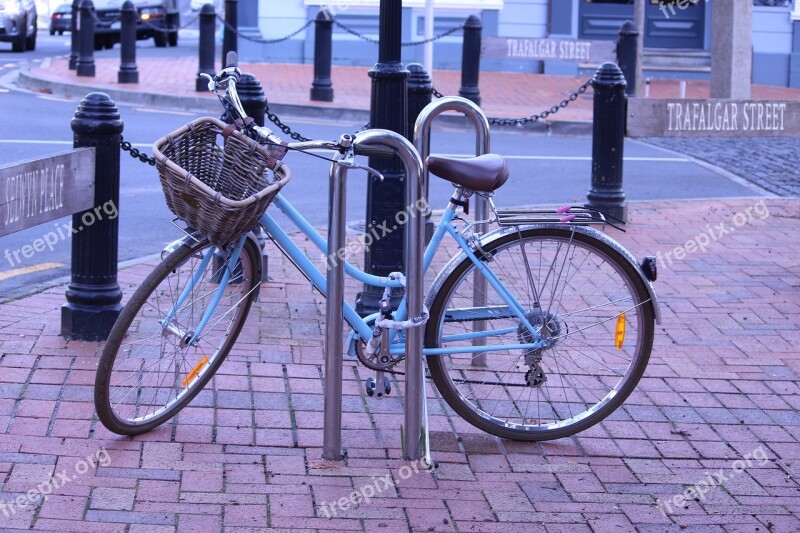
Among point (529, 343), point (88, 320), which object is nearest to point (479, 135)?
point (529, 343)

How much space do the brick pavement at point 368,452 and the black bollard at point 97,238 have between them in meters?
0.13

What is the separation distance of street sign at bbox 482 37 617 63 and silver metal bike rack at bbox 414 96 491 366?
1097cm

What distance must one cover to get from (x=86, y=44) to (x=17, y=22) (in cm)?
569

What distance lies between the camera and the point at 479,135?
5230mm

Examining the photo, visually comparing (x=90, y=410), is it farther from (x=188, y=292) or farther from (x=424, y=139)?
(x=424, y=139)

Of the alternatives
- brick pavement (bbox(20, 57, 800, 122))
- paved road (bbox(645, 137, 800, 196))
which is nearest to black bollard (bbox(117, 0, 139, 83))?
brick pavement (bbox(20, 57, 800, 122))

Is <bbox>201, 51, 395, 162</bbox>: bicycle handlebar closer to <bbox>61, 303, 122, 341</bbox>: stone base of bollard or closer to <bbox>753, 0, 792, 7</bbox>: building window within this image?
<bbox>61, 303, 122, 341</bbox>: stone base of bollard

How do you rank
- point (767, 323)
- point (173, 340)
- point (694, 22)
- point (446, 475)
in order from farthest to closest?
point (694, 22) < point (767, 323) < point (173, 340) < point (446, 475)

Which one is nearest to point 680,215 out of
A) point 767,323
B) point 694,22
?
point 767,323

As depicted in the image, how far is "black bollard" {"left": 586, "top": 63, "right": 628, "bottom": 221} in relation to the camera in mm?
8141

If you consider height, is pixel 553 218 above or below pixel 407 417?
above

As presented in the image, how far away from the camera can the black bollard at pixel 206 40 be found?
51.9ft

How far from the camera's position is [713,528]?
12.4 feet

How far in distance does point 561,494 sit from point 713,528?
0.50 metres
